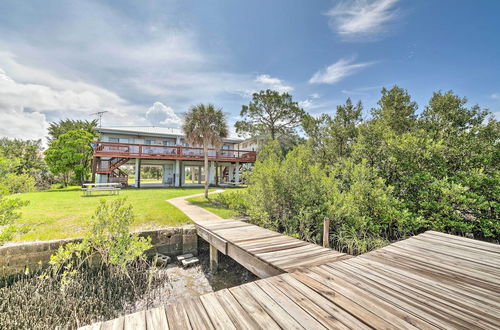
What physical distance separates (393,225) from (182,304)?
7.13 m

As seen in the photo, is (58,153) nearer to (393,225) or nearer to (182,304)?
(182,304)

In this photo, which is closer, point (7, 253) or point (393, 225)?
point (7, 253)

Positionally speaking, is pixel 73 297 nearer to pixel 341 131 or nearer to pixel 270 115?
pixel 341 131

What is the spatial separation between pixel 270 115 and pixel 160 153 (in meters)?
12.1

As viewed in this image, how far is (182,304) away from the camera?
208cm

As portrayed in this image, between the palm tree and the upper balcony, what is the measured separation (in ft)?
20.2

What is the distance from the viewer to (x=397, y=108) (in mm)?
12188

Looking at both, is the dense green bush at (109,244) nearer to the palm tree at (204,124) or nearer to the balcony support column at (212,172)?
the palm tree at (204,124)

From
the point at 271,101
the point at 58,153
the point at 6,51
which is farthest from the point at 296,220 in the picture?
the point at 58,153

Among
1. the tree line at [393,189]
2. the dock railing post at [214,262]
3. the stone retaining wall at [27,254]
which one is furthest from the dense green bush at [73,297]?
the tree line at [393,189]

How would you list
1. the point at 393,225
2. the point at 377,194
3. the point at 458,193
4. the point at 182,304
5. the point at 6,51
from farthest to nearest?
1. the point at 6,51
2. the point at 393,225
3. the point at 377,194
4. the point at 458,193
5. the point at 182,304

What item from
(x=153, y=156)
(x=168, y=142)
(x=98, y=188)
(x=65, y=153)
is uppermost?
(x=168, y=142)

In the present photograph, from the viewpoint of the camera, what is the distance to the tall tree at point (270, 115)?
21.9m

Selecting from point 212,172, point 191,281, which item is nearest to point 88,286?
Result: point 191,281
